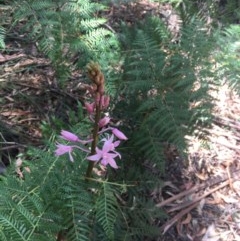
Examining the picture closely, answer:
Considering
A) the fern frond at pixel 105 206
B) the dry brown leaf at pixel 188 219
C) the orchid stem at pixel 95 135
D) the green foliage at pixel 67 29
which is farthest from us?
the dry brown leaf at pixel 188 219

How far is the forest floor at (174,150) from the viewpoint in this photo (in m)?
2.89

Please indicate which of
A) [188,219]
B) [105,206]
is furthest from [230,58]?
[105,206]

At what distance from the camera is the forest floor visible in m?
2.89

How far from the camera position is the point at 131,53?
2.67 meters

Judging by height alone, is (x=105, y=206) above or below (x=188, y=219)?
above

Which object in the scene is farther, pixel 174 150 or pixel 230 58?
pixel 174 150

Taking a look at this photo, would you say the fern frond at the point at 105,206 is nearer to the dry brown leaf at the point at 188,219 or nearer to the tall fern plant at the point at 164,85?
the tall fern plant at the point at 164,85

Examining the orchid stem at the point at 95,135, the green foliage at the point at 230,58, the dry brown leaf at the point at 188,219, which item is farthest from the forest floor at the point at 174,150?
the orchid stem at the point at 95,135

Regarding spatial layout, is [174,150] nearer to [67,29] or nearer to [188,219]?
[188,219]

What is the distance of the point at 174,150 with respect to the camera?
3184 mm

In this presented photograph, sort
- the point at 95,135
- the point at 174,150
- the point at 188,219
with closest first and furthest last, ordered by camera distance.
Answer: the point at 95,135
the point at 188,219
the point at 174,150

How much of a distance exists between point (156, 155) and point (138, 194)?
321 mm

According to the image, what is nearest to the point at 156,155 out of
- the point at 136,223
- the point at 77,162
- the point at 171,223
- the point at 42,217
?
the point at 136,223

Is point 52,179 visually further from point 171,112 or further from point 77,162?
point 171,112
